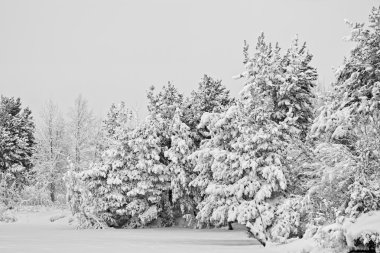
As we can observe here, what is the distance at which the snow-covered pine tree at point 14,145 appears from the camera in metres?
56.7

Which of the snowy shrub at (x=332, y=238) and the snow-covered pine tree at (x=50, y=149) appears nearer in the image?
the snowy shrub at (x=332, y=238)

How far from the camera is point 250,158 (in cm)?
2930

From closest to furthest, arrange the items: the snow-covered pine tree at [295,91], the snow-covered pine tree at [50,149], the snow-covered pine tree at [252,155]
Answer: the snow-covered pine tree at [252,155], the snow-covered pine tree at [295,91], the snow-covered pine tree at [50,149]

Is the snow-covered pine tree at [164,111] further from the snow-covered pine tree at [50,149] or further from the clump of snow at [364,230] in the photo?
the clump of snow at [364,230]

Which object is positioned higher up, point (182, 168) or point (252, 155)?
point (182, 168)

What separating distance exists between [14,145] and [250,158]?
127 ft

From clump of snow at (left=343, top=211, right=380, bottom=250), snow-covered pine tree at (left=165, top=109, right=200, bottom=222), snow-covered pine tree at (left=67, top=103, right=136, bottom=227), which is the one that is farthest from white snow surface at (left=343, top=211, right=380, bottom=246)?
snow-covered pine tree at (left=67, top=103, right=136, bottom=227)

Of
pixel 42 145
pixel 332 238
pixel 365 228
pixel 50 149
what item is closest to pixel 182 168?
pixel 332 238

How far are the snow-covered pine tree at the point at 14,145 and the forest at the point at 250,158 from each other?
8.2 inches

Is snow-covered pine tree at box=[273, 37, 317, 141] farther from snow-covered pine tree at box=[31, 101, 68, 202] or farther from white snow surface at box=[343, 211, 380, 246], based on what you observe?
snow-covered pine tree at box=[31, 101, 68, 202]

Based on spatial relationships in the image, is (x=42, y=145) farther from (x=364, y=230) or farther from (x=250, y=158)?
(x=364, y=230)

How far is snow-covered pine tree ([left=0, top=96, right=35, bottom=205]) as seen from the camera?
186ft

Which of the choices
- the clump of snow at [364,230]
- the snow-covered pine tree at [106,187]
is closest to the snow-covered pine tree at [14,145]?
the snow-covered pine tree at [106,187]

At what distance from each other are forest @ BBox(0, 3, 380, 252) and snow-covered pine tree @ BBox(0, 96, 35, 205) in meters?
0.21
